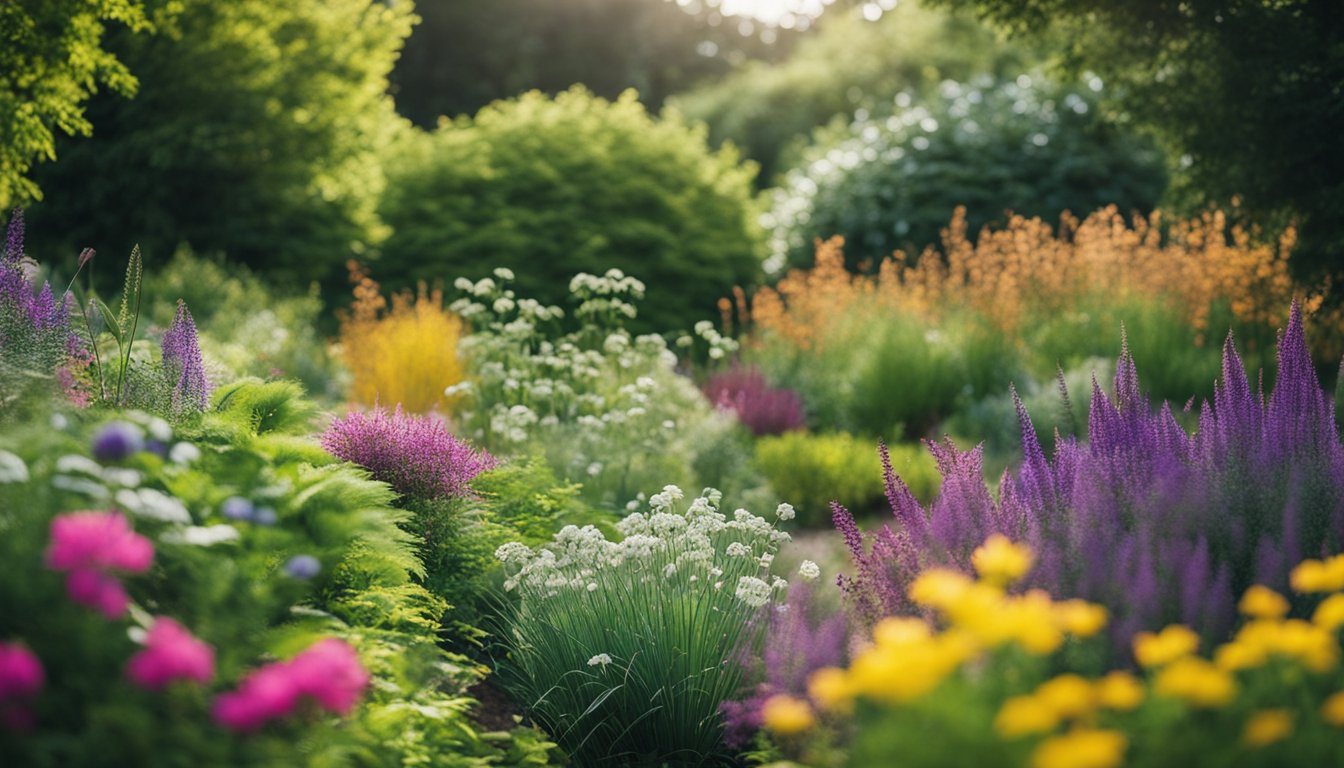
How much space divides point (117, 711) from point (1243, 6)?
22.9 feet

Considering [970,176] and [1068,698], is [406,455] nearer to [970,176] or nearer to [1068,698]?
[1068,698]

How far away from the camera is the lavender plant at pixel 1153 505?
2744mm

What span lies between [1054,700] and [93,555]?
1.46 meters

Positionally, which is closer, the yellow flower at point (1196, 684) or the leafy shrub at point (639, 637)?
the yellow flower at point (1196, 684)

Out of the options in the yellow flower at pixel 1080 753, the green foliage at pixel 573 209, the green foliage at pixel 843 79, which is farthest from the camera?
the green foliage at pixel 843 79

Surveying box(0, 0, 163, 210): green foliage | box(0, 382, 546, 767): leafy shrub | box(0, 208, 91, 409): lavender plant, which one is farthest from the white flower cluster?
box(0, 0, 163, 210): green foliage

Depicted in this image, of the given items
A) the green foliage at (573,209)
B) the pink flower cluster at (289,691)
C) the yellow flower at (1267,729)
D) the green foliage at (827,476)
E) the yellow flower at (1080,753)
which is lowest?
the yellow flower at (1080,753)

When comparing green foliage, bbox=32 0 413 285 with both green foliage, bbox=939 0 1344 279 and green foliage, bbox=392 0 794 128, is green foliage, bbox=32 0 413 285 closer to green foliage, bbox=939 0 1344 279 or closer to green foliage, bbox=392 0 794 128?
green foliage, bbox=939 0 1344 279

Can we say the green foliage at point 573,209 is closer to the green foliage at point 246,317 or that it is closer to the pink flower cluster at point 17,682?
the green foliage at point 246,317

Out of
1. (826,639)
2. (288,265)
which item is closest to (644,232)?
(288,265)

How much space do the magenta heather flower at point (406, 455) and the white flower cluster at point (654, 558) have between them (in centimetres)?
50

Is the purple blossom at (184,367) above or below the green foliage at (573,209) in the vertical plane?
below

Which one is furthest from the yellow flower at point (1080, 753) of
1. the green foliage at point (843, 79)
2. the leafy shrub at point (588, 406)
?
the green foliage at point (843, 79)

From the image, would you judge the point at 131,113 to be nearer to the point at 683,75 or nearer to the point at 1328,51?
the point at 1328,51
